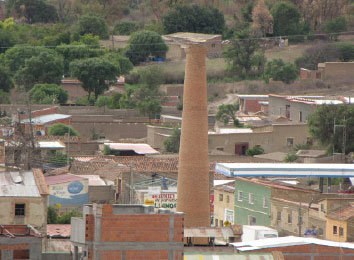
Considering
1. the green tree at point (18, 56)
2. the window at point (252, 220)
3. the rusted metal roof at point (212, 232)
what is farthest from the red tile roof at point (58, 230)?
the green tree at point (18, 56)

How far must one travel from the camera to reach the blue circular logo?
3688cm

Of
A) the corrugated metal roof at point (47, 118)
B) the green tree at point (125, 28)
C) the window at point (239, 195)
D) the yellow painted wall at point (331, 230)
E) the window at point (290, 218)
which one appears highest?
the green tree at point (125, 28)

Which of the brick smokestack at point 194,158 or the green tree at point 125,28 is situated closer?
the brick smokestack at point 194,158

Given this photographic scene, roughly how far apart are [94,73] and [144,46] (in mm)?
10000

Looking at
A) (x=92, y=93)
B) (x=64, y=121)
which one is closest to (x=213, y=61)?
(x=92, y=93)

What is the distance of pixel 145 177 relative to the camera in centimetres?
3662

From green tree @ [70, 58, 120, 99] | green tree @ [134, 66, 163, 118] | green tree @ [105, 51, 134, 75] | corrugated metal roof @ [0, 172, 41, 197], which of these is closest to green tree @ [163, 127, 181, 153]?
green tree @ [134, 66, 163, 118]

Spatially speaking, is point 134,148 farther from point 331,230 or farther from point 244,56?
point 244,56

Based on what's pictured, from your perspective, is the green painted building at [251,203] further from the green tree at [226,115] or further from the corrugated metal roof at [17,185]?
the green tree at [226,115]

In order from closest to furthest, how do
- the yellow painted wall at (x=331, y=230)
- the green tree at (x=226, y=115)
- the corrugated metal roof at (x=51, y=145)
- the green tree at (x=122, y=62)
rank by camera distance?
the yellow painted wall at (x=331, y=230) → the corrugated metal roof at (x=51, y=145) → the green tree at (x=226, y=115) → the green tree at (x=122, y=62)

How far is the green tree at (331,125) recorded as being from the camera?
152 feet

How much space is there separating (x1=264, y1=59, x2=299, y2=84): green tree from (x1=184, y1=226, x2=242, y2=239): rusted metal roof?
43856mm

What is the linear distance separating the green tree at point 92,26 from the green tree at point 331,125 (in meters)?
34.4

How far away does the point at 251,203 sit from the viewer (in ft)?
107
